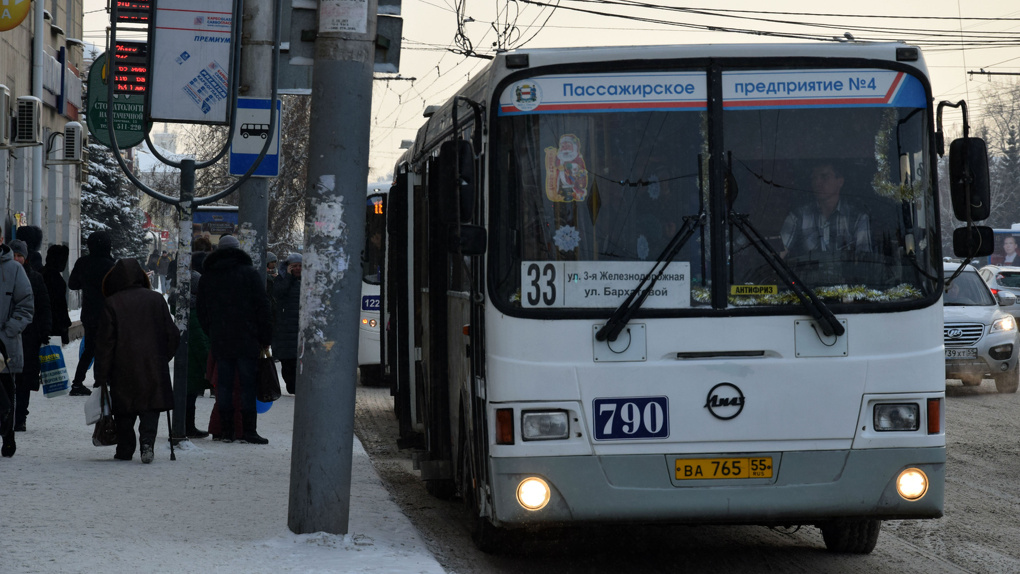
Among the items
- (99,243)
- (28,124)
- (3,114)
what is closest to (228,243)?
(99,243)

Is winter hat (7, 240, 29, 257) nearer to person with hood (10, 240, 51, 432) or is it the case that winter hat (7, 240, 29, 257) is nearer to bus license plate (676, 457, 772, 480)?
person with hood (10, 240, 51, 432)

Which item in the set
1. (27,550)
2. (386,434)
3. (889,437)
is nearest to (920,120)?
(889,437)

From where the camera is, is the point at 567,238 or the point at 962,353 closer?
the point at 567,238

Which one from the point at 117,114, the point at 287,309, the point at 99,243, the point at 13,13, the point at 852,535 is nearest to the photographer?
the point at 852,535

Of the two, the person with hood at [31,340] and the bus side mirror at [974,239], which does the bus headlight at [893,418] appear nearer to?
the bus side mirror at [974,239]

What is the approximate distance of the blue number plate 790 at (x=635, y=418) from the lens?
6.25 m

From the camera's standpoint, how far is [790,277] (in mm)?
6305

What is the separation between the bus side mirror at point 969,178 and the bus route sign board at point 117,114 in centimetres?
685

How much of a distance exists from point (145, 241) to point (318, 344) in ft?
210

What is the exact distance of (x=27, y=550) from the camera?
6.55 metres

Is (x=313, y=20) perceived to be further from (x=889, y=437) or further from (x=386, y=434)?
(x=386, y=434)

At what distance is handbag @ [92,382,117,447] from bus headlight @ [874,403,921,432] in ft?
19.5

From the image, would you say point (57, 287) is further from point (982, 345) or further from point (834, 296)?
point (982, 345)

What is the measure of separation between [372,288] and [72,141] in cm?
1531
